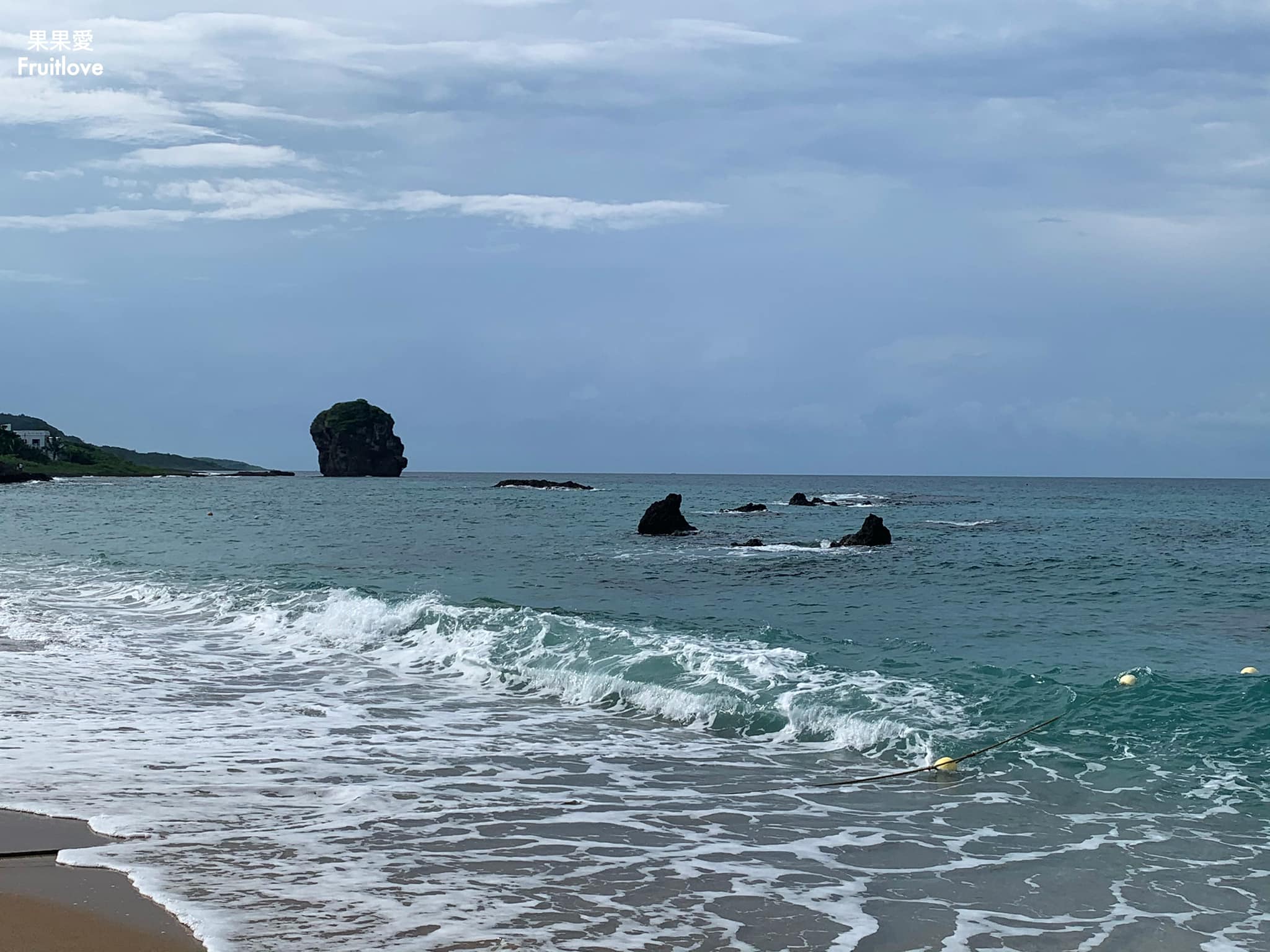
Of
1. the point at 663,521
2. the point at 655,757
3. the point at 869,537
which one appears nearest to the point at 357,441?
the point at 663,521

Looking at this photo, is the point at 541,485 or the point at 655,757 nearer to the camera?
the point at 655,757

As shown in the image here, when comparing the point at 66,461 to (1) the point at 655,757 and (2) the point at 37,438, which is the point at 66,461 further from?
(1) the point at 655,757

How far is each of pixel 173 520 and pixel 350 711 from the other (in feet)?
142

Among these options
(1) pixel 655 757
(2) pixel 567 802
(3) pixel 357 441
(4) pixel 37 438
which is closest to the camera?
(2) pixel 567 802

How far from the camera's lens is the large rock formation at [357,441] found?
176625 mm

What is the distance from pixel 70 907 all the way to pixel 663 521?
125 feet

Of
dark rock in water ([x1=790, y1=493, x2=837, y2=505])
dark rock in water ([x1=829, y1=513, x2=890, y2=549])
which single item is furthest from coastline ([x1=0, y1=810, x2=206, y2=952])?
dark rock in water ([x1=790, y1=493, x2=837, y2=505])

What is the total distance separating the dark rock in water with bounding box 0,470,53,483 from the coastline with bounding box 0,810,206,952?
12540 cm

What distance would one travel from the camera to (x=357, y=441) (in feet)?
579

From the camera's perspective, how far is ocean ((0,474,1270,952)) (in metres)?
6.34

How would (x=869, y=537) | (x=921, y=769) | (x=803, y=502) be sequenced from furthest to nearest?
(x=803, y=502) → (x=869, y=537) → (x=921, y=769)

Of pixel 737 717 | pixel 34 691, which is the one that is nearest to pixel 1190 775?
pixel 737 717

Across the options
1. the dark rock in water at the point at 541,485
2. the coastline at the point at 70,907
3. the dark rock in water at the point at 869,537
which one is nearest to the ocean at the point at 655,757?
the coastline at the point at 70,907

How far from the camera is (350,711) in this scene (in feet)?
40.0
